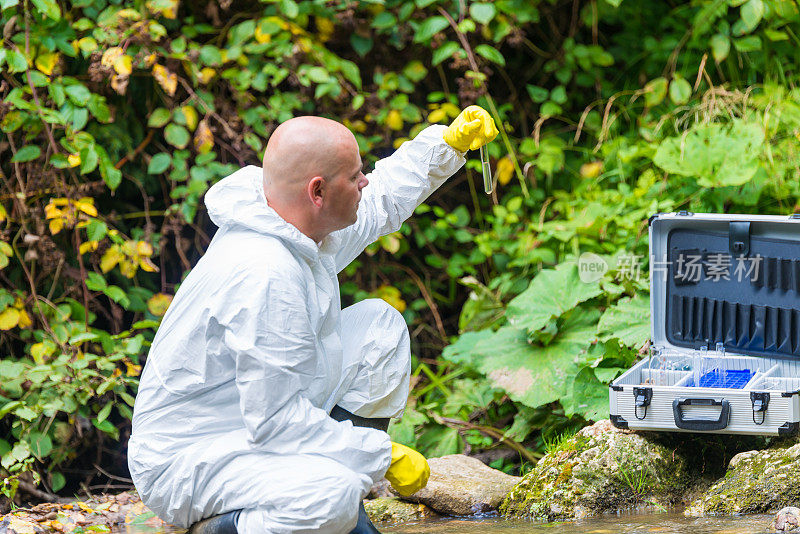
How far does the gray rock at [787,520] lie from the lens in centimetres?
232

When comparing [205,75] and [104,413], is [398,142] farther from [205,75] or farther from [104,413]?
[104,413]

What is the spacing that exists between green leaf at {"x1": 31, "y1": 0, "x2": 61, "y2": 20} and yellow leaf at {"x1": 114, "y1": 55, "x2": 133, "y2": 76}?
28 cm

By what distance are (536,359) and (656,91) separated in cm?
179

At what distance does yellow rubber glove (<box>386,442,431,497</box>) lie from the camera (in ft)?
8.07

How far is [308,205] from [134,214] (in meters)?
2.07

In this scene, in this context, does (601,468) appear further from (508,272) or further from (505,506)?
(508,272)

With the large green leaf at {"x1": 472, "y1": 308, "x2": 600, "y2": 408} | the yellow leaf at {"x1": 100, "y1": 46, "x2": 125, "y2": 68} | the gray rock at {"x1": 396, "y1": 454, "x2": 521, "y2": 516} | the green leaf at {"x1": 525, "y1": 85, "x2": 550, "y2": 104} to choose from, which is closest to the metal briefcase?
the large green leaf at {"x1": 472, "y1": 308, "x2": 600, "y2": 408}

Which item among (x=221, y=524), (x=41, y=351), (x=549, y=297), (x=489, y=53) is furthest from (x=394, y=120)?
(x=221, y=524)

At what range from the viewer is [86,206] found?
3.78m

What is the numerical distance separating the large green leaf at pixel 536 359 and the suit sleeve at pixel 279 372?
1420 mm

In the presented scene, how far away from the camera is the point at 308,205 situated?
2307mm

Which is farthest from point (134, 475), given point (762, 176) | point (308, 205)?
point (762, 176)

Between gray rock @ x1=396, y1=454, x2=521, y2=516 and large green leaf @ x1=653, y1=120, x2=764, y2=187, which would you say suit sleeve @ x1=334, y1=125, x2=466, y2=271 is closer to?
gray rock @ x1=396, y1=454, x2=521, y2=516

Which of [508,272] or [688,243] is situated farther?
[508,272]
